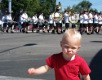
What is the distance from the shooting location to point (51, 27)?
2895 cm

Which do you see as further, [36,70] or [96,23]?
[96,23]

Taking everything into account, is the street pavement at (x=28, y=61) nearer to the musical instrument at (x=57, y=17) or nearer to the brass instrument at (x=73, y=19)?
the brass instrument at (x=73, y=19)

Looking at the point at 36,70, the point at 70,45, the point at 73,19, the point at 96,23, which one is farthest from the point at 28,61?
the point at 96,23

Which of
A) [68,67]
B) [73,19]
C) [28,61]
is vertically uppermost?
[68,67]

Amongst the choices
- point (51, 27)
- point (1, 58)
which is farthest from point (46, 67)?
point (51, 27)

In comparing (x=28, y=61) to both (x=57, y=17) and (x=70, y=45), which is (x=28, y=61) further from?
(x=57, y=17)

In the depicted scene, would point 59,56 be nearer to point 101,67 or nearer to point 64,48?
point 64,48

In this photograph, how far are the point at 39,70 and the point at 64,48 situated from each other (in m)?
0.41

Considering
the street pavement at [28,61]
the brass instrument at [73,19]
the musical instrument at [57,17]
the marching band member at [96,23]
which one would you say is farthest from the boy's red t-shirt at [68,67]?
the marching band member at [96,23]

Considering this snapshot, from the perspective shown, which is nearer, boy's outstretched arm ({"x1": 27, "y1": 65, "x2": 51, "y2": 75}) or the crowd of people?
boy's outstretched arm ({"x1": 27, "y1": 65, "x2": 51, "y2": 75})

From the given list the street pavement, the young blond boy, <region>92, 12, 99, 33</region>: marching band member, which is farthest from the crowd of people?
the young blond boy

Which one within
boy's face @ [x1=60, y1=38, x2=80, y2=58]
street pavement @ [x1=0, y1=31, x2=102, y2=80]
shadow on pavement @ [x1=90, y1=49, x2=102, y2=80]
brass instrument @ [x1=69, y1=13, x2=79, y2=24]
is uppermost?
boy's face @ [x1=60, y1=38, x2=80, y2=58]

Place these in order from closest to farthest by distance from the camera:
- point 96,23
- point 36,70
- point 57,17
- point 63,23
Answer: point 36,70 → point 57,17 → point 63,23 → point 96,23

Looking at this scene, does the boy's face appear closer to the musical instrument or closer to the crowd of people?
the crowd of people
